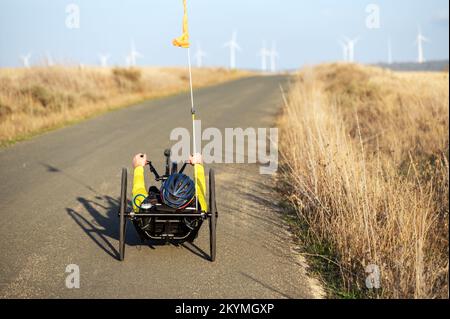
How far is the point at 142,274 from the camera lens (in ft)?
15.1

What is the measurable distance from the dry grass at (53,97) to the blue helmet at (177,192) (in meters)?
8.44

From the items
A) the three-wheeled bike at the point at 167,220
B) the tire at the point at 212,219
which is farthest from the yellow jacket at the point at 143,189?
the tire at the point at 212,219

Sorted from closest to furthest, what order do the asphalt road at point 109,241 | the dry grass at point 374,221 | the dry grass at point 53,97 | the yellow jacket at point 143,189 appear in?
the dry grass at point 374,221 < the asphalt road at point 109,241 < the yellow jacket at point 143,189 < the dry grass at point 53,97

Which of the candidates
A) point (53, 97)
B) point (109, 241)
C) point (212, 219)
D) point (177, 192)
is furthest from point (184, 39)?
point (53, 97)

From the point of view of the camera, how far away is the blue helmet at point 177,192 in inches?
184

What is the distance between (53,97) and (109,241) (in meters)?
13.4

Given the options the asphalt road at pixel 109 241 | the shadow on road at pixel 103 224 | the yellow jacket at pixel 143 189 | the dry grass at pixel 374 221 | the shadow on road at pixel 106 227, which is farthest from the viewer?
the shadow on road at pixel 103 224

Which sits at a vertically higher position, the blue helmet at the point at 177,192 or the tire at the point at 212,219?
the blue helmet at the point at 177,192

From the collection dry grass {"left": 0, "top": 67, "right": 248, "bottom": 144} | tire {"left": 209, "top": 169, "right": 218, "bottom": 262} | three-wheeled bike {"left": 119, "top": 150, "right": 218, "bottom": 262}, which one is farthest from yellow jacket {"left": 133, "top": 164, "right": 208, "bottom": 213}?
dry grass {"left": 0, "top": 67, "right": 248, "bottom": 144}

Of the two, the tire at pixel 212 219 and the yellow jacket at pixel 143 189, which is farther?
the yellow jacket at pixel 143 189

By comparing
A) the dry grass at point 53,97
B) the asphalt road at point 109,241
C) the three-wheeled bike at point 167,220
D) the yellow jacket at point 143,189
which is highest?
the dry grass at point 53,97

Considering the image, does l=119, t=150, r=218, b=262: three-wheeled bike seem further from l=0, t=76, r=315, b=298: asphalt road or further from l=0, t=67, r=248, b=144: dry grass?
l=0, t=67, r=248, b=144: dry grass

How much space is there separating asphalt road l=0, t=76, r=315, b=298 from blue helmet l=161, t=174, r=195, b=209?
0.67 m

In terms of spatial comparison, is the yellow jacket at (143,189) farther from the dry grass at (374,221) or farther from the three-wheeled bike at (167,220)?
the dry grass at (374,221)
